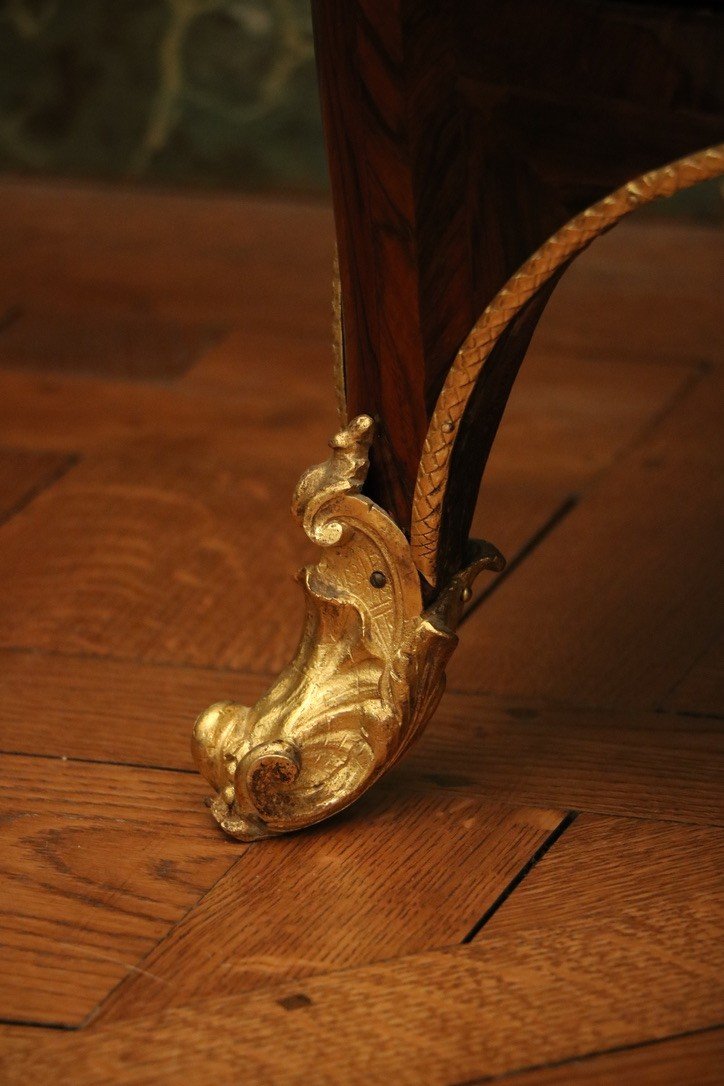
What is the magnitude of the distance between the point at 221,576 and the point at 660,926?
1.31 feet

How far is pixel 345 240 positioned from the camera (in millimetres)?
616

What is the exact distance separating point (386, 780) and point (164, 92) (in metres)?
1.17

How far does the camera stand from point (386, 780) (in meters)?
0.71

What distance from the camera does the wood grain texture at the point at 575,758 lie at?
0.69m

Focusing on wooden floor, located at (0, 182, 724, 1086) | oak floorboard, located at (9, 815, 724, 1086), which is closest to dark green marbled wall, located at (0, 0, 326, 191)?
wooden floor, located at (0, 182, 724, 1086)

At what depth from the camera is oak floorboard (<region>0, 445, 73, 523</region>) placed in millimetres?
1038

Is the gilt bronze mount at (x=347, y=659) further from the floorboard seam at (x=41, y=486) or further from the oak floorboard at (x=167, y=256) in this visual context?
the oak floorboard at (x=167, y=256)

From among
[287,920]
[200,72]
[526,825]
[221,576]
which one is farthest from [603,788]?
[200,72]

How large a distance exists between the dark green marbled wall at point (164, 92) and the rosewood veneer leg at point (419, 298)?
1095 millimetres

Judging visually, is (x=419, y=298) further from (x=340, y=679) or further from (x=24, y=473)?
(x=24, y=473)

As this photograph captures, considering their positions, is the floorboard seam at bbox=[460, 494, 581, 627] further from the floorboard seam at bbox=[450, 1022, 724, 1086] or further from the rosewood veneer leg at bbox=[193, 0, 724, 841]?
the floorboard seam at bbox=[450, 1022, 724, 1086]

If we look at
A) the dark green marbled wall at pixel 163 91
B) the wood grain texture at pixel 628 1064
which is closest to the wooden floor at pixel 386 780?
the wood grain texture at pixel 628 1064

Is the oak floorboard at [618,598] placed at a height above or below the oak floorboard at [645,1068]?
below

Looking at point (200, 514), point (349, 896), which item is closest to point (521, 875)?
point (349, 896)
